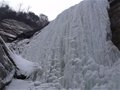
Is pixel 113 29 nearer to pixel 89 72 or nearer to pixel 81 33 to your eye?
pixel 81 33

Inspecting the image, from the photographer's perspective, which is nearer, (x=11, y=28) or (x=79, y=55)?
(x=79, y=55)

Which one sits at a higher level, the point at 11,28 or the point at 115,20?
the point at 11,28

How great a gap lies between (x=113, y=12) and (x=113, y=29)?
2.34ft

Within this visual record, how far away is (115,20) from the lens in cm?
840

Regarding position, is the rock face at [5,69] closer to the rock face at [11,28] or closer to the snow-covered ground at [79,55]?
the snow-covered ground at [79,55]

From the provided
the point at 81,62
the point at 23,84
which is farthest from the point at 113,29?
the point at 23,84

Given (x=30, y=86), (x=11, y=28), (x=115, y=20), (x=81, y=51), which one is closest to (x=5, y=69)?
(x=30, y=86)

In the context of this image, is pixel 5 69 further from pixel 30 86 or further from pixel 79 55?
pixel 79 55

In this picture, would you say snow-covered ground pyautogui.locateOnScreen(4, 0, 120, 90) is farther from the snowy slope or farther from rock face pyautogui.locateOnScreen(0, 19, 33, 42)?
rock face pyautogui.locateOnScreen(0, 19, 33, 42)

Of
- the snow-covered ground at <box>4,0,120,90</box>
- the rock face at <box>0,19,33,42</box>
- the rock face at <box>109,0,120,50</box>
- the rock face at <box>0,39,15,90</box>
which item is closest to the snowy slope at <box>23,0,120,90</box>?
the snow-covered ground at <box>4,0,120,90</box>

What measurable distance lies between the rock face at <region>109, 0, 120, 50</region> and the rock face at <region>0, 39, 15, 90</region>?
10.9 feet

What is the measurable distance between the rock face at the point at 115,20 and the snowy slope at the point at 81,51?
0.55ft

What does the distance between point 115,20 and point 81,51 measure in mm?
1575

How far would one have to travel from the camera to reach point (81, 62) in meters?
7.60
